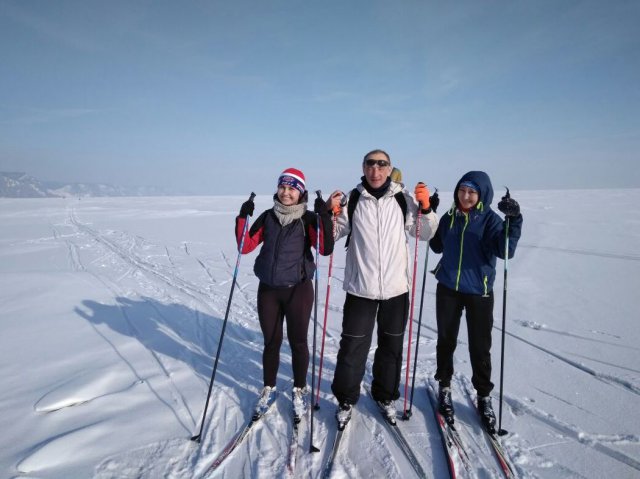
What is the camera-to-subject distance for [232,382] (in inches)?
148

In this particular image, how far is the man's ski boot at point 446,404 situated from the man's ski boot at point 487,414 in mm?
265

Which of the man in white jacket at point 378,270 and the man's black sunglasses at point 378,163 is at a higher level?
the man's black sunglasses at point 378,163

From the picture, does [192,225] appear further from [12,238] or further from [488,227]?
[488,227]

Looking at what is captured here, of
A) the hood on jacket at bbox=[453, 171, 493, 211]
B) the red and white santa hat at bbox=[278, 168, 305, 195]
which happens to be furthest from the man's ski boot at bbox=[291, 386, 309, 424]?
the hood on jacket at bbox=[453, 171, 493, 211]

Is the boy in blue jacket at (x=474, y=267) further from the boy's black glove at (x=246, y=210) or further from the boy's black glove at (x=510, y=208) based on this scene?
the boy's black glove at (x=246, y=210)

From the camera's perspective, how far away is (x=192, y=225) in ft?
61.7

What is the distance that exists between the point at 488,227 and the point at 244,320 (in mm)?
4128

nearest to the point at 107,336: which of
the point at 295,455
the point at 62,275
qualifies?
the point at 295,455

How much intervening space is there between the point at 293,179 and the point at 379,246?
39.3 inches

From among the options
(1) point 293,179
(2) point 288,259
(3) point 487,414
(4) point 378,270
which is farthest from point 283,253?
(3) point 487,414

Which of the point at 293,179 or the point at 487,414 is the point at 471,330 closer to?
the point at 487,414

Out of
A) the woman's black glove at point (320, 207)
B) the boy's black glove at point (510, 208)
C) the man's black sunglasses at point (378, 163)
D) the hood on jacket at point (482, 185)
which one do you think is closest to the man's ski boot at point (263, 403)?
the woman's black glove at point (320, 207)

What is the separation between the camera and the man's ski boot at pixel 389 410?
9.96ft

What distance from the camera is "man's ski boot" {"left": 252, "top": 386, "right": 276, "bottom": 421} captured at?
3066 mm
